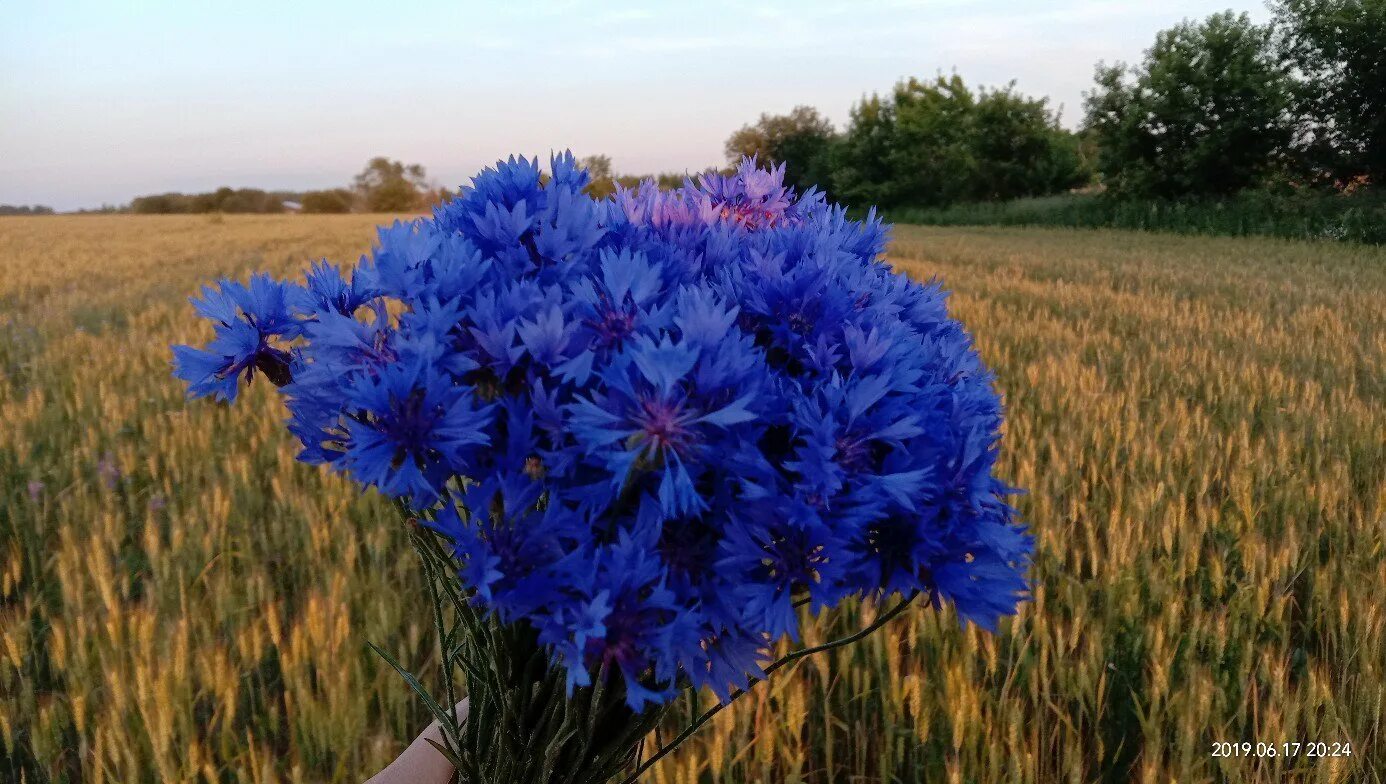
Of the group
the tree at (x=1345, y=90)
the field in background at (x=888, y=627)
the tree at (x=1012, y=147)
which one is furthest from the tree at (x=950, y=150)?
the field in background at (x=888, y=627)

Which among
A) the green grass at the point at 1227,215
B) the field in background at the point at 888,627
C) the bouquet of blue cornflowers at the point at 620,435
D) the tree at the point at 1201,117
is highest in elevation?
the tree at the point at 1201,117

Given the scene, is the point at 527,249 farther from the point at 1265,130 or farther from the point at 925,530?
the point at 1265,130

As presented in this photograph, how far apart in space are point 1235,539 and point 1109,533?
547 millimetres

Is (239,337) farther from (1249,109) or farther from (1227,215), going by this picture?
(1249,109)

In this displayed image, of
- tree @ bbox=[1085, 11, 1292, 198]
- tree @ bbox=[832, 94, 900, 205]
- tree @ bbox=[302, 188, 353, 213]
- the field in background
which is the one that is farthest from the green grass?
tree @ bbox=[302, 188, 353, 213]

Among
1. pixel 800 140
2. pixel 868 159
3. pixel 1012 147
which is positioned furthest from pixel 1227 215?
pixel 800 140

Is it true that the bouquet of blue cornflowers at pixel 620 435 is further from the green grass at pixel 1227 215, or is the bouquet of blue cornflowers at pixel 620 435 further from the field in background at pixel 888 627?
the green grass at pixel 1227 215

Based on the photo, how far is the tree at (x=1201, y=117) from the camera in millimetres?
22672

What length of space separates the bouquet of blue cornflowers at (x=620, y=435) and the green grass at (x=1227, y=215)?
67.2 ft

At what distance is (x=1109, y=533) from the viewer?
2354mm

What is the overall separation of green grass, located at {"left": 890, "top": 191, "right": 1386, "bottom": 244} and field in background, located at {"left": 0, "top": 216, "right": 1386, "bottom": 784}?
1615 centimetres

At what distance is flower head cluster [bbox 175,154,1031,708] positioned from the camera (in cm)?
Answer: 62

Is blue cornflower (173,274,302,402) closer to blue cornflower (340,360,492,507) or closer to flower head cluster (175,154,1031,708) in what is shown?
flower head cluster (175,154,1031,708)

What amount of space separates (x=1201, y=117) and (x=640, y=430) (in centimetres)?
2831
